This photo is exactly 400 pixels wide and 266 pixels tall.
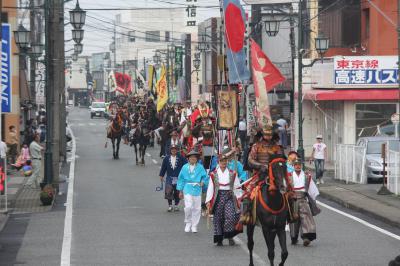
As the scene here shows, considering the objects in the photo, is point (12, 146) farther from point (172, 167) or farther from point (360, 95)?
point (172, 167)

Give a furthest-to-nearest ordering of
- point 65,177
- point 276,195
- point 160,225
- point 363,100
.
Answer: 1. point 363,100
2. point 65,177
3. point 160,225
4. point 276,195

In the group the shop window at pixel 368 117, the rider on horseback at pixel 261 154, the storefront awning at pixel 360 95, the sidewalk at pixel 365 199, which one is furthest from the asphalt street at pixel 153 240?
the shop window at pixel 368 117

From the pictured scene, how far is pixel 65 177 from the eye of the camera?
116 feet

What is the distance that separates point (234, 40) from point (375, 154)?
11860mm

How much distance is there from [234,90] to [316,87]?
21207 mm

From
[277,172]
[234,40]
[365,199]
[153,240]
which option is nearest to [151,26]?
[365,199]

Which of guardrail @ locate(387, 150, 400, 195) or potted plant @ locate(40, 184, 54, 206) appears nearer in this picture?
potted plant @ locate(40, 184, 54, 206)

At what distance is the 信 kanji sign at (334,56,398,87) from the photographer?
40.1 metres

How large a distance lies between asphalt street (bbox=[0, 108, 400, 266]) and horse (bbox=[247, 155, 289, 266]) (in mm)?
1126

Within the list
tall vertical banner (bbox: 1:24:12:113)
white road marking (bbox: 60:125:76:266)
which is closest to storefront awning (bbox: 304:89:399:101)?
white road marking (bbox: 60:125:76:266)

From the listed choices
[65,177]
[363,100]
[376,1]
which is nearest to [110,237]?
[65,177]

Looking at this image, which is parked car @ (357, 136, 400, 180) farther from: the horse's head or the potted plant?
the horse's head

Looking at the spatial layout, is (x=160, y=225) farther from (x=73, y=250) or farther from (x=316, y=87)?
(x=316, y=87)

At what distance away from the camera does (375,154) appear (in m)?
32.6
